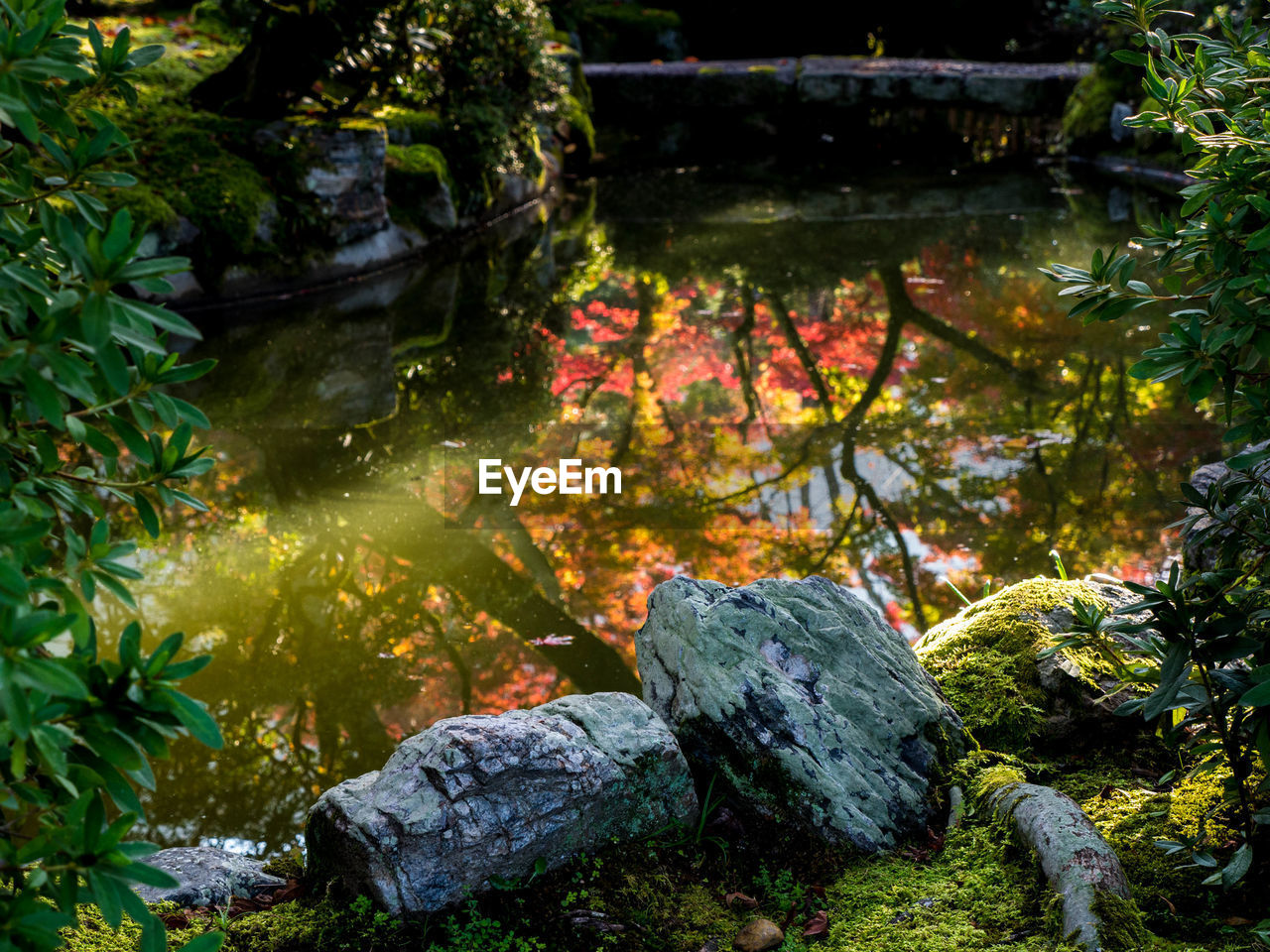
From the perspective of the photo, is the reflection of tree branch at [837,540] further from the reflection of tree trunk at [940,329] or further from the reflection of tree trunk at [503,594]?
the reflection of tree trunk at [940,329]

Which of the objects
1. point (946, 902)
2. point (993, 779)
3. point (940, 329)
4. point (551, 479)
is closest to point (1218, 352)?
point (993, 779)

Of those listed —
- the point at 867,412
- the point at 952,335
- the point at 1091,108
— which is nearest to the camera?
the point at 867,412

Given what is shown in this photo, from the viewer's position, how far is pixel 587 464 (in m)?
5.67

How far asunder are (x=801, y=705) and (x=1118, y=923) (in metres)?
0.89

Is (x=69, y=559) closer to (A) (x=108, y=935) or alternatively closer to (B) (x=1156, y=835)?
(A) (x=108, y=935)

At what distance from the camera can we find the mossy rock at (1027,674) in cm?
Result: 293

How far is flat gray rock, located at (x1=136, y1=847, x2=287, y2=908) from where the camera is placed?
2457 millimetres

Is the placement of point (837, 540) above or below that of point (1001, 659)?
below

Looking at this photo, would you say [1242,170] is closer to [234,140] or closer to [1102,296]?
[1102,296]

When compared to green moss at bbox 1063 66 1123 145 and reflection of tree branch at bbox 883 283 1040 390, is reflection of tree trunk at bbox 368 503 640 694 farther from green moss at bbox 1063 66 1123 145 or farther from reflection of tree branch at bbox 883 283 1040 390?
green moss at bbox 1063 66 1123 145

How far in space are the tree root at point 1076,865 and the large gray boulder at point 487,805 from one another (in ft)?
2.65

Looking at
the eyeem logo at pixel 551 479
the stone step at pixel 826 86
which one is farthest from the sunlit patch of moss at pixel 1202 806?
the stone step at pixel 826 86

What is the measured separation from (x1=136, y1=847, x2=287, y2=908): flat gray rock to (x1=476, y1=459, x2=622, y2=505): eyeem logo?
2744mm

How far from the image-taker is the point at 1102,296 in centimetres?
222
